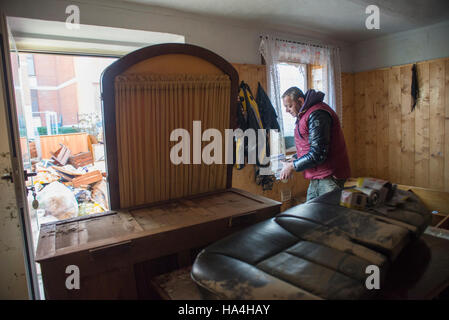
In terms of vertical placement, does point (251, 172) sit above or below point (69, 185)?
above

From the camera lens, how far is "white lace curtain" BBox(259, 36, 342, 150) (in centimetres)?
356

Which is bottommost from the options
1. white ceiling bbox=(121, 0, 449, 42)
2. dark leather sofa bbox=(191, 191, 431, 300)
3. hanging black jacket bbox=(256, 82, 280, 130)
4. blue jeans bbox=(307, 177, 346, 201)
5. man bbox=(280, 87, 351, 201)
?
blue jeans bbox=(307, 177, 346, 201)

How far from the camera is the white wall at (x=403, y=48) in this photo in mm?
3793

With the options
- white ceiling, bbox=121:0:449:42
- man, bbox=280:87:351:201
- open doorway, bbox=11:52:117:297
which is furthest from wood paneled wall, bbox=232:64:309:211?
open doorway, bbox=11:52:117:297

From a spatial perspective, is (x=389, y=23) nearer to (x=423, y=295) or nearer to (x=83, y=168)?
(x=423, y=295)

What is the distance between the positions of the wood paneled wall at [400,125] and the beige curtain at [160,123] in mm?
3643

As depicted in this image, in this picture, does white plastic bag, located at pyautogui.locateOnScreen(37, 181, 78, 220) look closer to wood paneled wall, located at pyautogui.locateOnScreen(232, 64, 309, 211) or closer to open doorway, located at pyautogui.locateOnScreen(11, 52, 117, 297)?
open doorway, located at pyautogui.locateOnScreen(11, 52, 117, 297)

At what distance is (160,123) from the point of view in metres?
1.36

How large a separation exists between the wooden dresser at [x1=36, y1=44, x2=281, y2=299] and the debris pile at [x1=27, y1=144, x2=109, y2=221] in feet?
7.35

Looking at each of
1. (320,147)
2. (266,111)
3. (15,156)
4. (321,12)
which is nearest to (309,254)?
(320,147)

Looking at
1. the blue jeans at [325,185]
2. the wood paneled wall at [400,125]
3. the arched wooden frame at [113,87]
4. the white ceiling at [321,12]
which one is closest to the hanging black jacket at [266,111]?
the white ceiling at [321,12]

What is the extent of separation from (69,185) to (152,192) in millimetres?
3464

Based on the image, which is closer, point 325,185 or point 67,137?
point 325,185

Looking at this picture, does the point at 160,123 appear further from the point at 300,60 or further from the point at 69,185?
the point at 69,185
